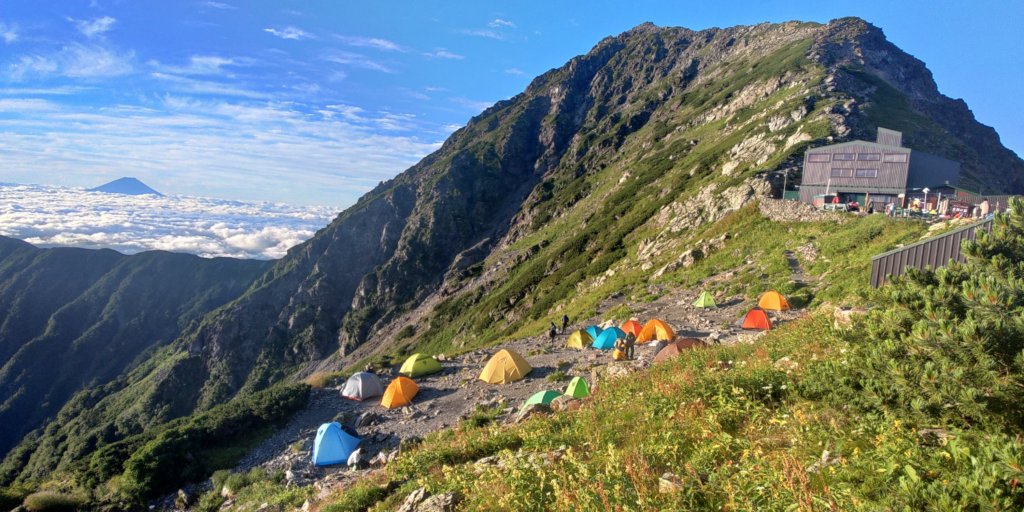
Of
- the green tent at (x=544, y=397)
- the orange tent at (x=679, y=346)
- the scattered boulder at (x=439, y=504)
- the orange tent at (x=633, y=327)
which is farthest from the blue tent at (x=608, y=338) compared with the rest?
→ the scattered boulder at (x=439, y=504)

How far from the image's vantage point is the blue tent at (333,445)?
43.0 feet

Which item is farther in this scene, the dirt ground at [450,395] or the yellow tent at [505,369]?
the yellow tent at [505,369]

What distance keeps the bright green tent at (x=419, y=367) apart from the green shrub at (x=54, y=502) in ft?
37.2

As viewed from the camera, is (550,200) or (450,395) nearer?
(450,395)

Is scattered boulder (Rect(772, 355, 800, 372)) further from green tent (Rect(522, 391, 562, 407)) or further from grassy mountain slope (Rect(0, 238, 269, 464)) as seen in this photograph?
grassy mountain slope (Rect(0, 238, 269, 464))

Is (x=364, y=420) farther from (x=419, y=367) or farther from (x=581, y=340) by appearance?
(x=581, y=340)

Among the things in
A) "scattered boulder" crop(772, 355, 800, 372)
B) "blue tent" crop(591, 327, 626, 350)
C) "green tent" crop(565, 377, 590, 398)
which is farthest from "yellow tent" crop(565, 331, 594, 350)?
"scattered boulder" crop(772, 355, 800, 372)

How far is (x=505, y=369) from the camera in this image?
17.1 metres

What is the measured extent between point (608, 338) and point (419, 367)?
30.6 ft

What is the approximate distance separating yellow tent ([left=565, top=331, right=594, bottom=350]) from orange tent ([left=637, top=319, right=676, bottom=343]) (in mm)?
3008

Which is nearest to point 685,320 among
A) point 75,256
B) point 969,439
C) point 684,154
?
point 969,439

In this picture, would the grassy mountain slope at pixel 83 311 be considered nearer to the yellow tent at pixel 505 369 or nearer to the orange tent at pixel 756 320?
the yellow tent at pixel 505 369

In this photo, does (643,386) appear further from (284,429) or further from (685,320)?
(284,429)

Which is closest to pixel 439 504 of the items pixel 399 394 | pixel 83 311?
pixel 399 394
